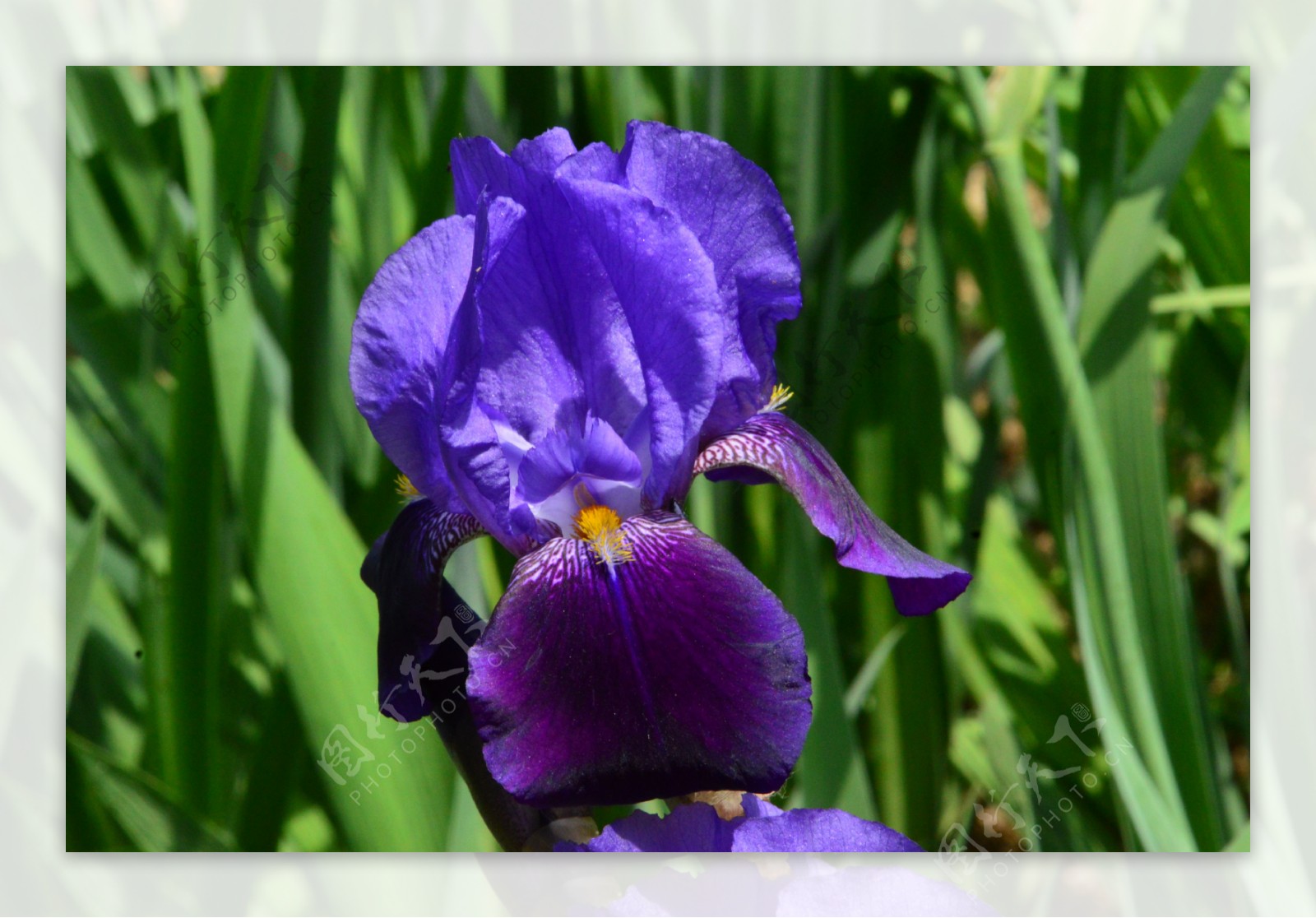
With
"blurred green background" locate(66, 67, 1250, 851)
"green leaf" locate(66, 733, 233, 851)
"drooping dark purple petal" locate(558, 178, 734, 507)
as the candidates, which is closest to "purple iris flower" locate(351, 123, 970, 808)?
"drooping dark purple petal" locate(558, 178, 734, 507)

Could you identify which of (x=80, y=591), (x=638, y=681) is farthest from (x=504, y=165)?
(x=80, y=591)

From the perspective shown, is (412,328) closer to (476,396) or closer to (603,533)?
(476,396)

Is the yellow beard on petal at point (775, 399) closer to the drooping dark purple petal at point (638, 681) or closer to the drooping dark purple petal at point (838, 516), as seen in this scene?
the drooping dark purple petal at point (838, 516)

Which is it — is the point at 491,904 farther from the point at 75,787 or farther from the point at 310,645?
the point at 75,787

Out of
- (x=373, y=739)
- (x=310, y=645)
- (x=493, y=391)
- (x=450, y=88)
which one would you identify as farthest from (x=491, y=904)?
(x=450, y=88)

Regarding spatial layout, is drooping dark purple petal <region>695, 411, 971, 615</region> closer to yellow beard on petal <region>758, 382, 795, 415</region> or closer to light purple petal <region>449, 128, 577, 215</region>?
yellow beard on petal <region>758, 382, 795, 415</region>

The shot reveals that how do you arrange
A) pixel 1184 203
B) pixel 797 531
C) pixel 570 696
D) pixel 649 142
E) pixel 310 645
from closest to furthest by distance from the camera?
pixel 570 696 < pixel 649 142 < pixel 310 645 < pixel 797 531 < pixel 1184 203
